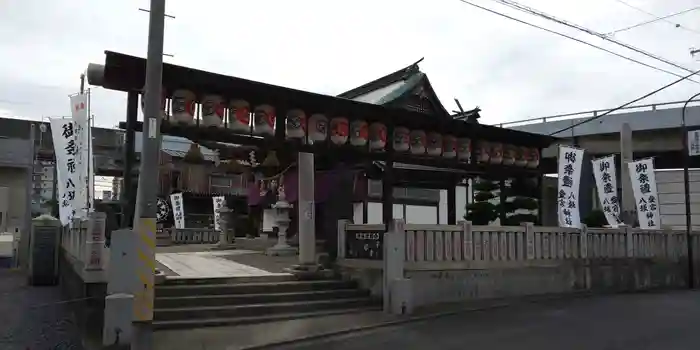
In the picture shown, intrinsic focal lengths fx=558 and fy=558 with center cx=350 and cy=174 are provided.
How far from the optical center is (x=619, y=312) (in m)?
13.6

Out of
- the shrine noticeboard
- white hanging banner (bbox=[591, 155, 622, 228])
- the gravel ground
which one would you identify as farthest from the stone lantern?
white hanging banner (bbox=[591, 155, 622, 228])

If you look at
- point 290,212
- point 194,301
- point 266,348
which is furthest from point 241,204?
point 266,348

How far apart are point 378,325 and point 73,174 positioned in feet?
27.0

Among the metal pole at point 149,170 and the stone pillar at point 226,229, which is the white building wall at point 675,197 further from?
the metal pole at point 149,170

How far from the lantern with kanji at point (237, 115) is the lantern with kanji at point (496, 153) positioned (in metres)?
8.58

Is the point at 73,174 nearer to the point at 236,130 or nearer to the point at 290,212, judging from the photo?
the point at 236,130

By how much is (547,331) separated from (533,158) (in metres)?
9.14

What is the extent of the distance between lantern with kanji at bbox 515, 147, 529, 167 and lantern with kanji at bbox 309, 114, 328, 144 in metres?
7.83

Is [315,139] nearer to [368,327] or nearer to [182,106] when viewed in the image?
[182,106]

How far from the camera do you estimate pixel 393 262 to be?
12.5 m

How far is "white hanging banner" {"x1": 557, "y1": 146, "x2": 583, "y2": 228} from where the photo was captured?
17281 mm

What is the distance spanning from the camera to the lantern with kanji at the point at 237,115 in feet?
39.5

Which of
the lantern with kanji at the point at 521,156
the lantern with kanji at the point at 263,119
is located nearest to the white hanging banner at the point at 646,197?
the lantern with kanji at the point at 521,156

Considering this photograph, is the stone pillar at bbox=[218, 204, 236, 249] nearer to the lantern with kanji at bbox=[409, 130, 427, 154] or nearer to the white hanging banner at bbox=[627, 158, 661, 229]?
the lantern with kanji at bbox=[409, 130, 427, 154]
